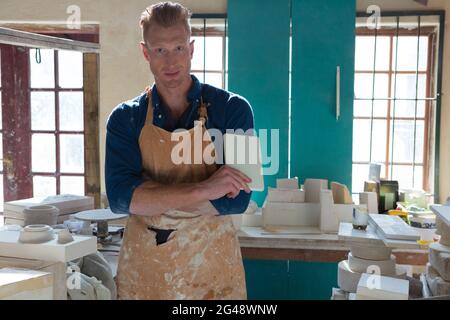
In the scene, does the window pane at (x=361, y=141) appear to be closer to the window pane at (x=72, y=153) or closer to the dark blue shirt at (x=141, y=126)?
the window pane at (x=72, y=153)

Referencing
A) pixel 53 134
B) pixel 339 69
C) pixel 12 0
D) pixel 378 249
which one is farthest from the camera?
pixel 53 134

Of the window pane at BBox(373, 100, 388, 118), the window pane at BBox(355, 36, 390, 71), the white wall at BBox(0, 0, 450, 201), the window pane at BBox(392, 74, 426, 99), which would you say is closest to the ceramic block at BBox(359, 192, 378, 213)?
the window pane at BBox(373, 100, 388, 118)

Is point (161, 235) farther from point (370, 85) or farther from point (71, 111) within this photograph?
point (71, 111)

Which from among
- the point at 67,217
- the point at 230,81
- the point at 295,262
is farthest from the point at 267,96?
the point at 67,217

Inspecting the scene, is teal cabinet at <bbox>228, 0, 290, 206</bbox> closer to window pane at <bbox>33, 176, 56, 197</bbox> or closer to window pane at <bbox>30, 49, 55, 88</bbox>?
window pane at <bbox>30, 49, 55, 88</bbox>

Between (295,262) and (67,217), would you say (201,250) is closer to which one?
(67,217)

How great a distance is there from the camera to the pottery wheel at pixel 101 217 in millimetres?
2594

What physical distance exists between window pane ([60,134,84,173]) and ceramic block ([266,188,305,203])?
1807 millimetres

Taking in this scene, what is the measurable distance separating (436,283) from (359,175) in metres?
2.07

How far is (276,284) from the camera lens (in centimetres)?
353

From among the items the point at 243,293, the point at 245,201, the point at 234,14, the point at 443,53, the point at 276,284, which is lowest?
the point at 276,284

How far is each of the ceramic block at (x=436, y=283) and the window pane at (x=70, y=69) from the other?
3.12m

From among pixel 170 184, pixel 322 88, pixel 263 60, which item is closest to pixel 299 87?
pixel 322 88

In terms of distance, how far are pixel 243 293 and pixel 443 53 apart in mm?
2714
